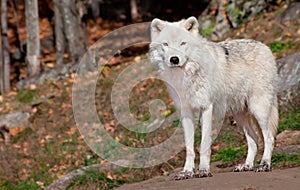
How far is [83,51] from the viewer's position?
19188 millimetres

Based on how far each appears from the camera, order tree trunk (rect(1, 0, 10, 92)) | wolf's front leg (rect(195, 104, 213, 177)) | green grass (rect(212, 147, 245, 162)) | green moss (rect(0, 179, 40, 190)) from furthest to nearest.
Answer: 1. tree trunk (rect(1, 0, 10, 92))
2. green moss (rect(0, 179, 40, 190))
3. green grass (rect(212, 147, 245, 162))
4. wolf's front leg (rect(195, 104, 213, 177))

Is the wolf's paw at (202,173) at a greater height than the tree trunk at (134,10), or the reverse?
the tree trunk at (134,10)

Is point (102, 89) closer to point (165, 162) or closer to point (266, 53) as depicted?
point (165, 162)

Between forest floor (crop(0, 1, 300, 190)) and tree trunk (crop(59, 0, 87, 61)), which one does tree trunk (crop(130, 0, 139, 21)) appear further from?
tree trunk (crop(59, 0, 87, 61))

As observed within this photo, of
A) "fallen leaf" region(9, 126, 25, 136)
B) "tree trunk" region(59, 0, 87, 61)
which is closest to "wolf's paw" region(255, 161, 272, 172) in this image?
"fallen leaf" region(9, 126, 25, 136)

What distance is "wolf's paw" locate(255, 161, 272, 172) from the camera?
7.80m

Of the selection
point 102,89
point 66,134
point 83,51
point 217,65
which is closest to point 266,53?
point 217,65

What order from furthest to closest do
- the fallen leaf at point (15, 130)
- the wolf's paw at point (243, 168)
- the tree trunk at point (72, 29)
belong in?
the tree trunk at point (72, 29)
the fallen leaf at point (15, 130)
the wolf's paw at point (243, 168)

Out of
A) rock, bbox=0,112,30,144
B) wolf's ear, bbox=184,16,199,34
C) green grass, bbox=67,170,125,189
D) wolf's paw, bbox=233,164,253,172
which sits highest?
wolf's ear, bbox=184,16,199,34

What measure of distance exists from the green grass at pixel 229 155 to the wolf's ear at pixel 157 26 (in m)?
2.63

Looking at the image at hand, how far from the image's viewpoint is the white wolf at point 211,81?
7477mm

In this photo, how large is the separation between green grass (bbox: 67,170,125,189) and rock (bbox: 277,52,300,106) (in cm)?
359

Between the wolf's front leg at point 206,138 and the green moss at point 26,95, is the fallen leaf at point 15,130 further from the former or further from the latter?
the wolf's front leg at point 206,138

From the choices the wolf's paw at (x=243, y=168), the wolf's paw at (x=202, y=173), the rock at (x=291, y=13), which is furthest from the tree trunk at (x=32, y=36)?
the wolf's paw at (x=202, y=173)
